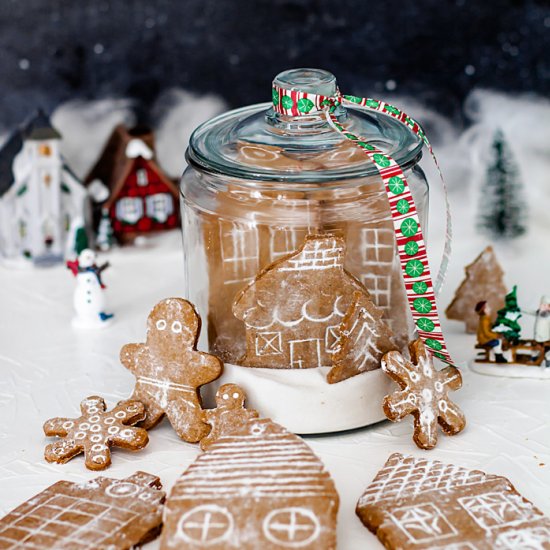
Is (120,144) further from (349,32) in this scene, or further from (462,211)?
(462,211)

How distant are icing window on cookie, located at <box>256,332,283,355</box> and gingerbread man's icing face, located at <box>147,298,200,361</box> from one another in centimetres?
8

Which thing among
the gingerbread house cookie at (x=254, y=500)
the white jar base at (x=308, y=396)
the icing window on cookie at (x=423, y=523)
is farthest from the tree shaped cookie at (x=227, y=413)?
the icing window on cookie at (x=423, y=523)

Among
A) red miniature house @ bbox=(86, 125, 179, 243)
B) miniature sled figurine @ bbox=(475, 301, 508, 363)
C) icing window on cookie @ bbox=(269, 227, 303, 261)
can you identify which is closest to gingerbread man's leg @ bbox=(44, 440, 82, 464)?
icing window on cookie @ bbox=(269, 227, 303, 261)

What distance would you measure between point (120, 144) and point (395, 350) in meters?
0.76

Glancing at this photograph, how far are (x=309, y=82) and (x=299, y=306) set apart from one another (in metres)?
0.27

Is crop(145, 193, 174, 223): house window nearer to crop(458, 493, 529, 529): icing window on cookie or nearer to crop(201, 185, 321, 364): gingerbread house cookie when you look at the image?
crop(201, 185, 321, 364): gingerbread house cookie

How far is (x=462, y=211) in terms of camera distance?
1.92m

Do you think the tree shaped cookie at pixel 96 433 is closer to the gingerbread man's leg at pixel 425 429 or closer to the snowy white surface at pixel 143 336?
the snowy white surface at pixel 143 336

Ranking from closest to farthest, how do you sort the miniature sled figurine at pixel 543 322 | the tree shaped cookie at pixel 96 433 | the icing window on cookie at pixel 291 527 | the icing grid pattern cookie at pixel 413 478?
the icing window on cookie at pixel 291 527 → the icing grid pattern cookie at pixel 413 478 → the tree shaped cookie at pixel 96 433 → the miniature sled figurine at pixel 543 322

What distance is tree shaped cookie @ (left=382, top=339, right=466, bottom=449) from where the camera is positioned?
125cm

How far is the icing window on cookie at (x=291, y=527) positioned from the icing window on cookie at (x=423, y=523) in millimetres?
107

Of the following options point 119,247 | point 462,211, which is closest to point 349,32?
point 462,211

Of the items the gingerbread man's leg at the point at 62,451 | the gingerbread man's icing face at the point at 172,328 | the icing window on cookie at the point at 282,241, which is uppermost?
the icing window on cookie at the point at 282,241

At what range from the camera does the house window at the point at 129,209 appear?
1.85 m
